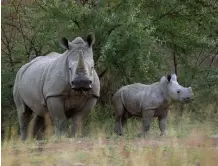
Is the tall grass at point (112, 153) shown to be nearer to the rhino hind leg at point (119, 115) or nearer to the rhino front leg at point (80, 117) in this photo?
the rhino front leg at point (80, 117)

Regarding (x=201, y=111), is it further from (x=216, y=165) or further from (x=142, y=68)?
(x=216, y=165)

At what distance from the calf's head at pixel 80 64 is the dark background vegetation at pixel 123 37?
268 centimetres

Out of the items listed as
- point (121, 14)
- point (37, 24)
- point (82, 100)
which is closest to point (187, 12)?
point (121, 14)

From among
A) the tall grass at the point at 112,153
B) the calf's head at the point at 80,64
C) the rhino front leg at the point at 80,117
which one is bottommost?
the tall grass at the point at 112,153

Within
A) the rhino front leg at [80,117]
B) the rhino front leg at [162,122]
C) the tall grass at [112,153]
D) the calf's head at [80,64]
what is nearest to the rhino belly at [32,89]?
the rhino front leg at [80,117]

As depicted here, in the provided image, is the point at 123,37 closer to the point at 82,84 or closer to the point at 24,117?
the point at 24,117

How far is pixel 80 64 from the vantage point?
876 cm

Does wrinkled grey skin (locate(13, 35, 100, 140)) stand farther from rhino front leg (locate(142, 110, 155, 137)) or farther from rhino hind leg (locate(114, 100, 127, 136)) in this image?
rhino hind leg (locate(114, 100, 127, 136))

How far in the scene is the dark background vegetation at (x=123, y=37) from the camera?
1245 centimetres

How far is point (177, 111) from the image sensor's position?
14898 millimetres

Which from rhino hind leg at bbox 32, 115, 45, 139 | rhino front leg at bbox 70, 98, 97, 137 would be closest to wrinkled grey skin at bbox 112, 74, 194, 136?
rhino front leg at bbox 70, 98, 97, 137

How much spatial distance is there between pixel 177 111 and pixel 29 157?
9271 mm

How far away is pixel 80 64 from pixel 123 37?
3.69 metres

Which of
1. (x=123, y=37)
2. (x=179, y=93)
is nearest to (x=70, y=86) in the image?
(x=179, y=93)
